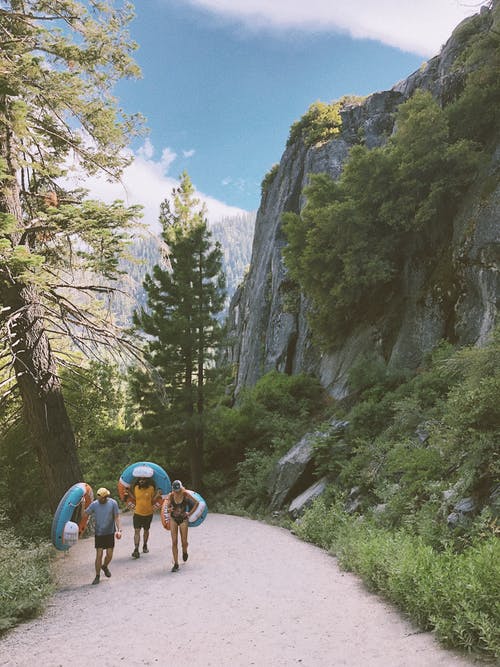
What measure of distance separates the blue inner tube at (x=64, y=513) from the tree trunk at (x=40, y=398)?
73.5 inches

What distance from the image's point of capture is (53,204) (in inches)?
404

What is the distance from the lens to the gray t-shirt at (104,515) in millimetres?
7578

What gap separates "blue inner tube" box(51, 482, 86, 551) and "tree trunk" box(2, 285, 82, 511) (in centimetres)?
187

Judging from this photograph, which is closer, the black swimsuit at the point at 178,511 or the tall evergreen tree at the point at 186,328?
the black swimsuit at the point at 178,511

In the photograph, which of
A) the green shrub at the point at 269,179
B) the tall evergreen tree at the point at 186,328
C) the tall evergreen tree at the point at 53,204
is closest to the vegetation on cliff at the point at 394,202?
the tall evergreen tree at the point at 186,328

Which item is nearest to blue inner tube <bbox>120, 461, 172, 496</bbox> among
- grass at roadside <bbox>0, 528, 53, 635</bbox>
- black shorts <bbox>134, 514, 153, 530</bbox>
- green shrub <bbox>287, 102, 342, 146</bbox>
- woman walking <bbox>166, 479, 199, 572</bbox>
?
black shorts <bbox>134, 514, 153, 530</bbox>

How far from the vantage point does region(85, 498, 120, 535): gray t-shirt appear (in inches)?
298

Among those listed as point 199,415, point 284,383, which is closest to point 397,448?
point 199,415

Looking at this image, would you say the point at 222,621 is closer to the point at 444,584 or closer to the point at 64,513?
the point at 444,584

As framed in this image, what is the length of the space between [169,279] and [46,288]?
10.9m

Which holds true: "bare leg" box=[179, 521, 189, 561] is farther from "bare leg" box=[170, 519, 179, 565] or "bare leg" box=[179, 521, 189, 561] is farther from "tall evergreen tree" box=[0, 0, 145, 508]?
"tall evergreen tree" box=[0, 0, 145, 508]

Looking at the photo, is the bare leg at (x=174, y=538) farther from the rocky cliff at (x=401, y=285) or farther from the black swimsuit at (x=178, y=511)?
the rocky cliff at (x=401, y=285)

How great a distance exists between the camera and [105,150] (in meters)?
10.4

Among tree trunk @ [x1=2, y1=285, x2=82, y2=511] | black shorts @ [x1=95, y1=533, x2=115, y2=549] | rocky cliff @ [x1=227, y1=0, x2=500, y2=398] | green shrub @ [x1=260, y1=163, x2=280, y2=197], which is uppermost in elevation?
green shrub @ [x1=260, y1=163, x2=280, y2=197]
